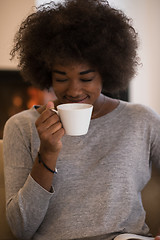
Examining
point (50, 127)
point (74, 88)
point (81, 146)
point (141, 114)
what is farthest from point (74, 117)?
point (141, 114)

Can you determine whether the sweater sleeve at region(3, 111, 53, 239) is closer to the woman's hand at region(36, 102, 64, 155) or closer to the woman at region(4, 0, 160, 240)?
the woman at region(4, 0, 160, 240)

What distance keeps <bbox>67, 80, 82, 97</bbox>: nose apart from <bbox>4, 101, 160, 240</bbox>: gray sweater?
200 mm

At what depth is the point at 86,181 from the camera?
115cm

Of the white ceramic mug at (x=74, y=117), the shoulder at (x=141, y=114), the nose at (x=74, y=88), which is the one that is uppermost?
the nose at (x=74, y=88)

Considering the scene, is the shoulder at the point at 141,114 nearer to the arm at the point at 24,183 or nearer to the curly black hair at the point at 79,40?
the curly black hair at the point at 79,40

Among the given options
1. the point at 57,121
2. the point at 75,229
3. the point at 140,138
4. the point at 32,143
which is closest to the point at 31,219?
the point at 75,229

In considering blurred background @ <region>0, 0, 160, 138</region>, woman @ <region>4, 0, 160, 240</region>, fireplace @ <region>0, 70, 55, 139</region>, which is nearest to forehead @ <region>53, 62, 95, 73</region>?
woman @ <region>4, 0, 160, 240</region>

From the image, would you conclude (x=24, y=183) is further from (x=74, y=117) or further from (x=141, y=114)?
(x=141, y=114)

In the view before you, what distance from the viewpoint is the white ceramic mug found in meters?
0.88

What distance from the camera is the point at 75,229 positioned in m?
1.11

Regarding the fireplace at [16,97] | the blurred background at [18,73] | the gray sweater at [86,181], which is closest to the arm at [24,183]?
the gray sweater at [86,181]

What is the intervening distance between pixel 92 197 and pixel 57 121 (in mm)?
355

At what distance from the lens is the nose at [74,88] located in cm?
107

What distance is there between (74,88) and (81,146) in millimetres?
240
